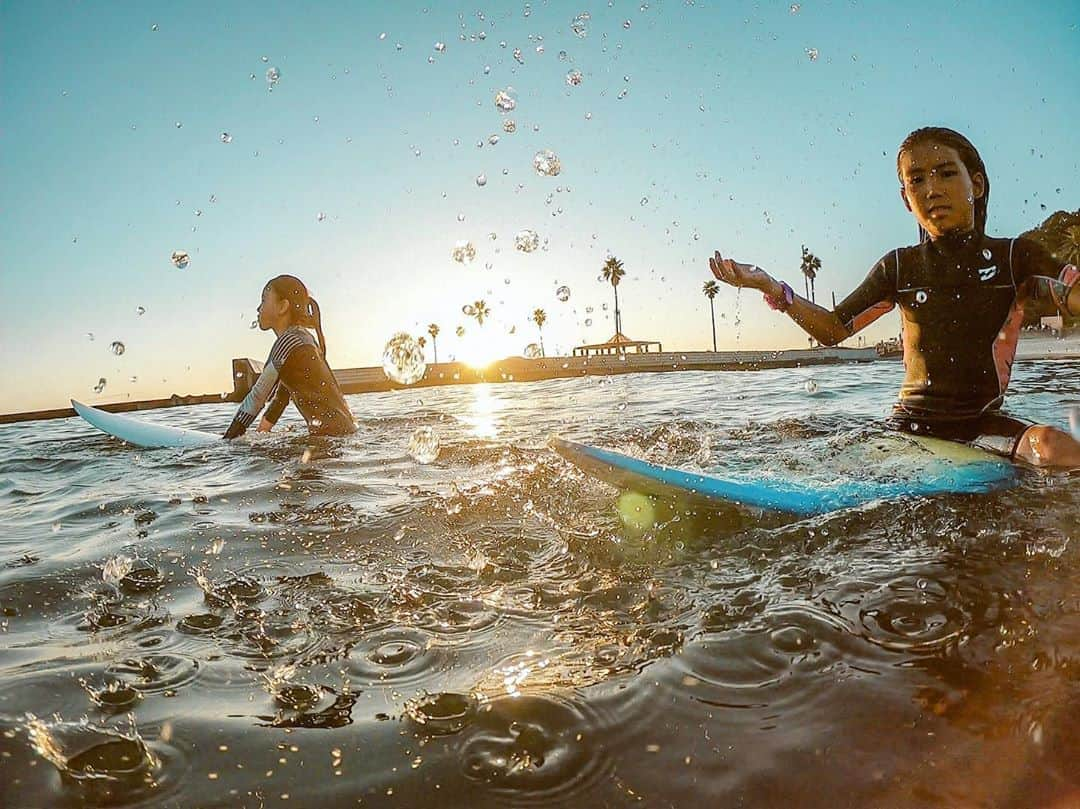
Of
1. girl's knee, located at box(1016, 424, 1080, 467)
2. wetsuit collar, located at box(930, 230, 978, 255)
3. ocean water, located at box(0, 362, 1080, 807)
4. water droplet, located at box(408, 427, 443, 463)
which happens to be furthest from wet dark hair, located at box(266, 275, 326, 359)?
girl's knee, located at box(1016, 424, 1080, 467)

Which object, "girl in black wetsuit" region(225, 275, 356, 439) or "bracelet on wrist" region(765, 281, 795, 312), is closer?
"bracelet on wrist" region(765, 281, 795, 312)

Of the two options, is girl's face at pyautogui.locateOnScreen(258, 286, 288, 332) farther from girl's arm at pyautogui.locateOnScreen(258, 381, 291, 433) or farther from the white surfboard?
the white surfboard

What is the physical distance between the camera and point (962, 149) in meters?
4.17

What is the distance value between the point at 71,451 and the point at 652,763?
966cm

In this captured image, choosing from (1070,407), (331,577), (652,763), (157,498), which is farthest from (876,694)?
(1070,407)

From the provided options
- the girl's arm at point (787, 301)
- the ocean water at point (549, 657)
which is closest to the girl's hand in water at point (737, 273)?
the girl's arm at point (787, 301)

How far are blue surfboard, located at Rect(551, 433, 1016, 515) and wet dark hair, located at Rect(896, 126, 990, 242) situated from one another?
1422 mm

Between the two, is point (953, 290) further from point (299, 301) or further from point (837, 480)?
point (299, 301)

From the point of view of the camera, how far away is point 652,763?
5.02 ft

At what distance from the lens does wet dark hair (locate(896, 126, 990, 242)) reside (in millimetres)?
4148

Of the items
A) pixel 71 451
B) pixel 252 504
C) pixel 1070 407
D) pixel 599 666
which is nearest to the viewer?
pixel 599 666

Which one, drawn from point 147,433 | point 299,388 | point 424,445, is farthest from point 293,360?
point 147,433

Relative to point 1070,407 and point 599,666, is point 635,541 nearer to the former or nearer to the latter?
point 599,666

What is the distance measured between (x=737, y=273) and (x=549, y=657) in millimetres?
2640
